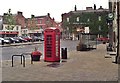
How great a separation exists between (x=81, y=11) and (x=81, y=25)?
6.30m

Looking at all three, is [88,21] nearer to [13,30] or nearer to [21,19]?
[13,30]

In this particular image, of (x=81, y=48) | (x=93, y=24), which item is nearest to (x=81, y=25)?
(x=93, y=24)

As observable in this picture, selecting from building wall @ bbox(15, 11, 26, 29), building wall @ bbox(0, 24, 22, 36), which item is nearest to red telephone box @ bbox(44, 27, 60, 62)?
building wall @ bbox(0, 24, 22, 36)

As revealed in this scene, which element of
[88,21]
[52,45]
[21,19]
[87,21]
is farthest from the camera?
[21,19]

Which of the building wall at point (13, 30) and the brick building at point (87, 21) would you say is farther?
the brick building at point (87, 21)

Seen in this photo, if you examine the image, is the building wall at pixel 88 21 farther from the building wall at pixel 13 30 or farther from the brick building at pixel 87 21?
the building wall at pixel 13 30

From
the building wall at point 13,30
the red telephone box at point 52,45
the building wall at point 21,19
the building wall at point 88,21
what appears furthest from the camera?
the building wall at point 21,19

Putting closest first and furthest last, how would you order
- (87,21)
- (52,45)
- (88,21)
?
(52,45)
(88,21)
(87,21)

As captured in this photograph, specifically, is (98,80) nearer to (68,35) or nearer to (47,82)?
(47,82)

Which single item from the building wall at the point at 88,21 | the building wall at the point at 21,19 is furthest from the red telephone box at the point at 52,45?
the building wall at the point at 21,19

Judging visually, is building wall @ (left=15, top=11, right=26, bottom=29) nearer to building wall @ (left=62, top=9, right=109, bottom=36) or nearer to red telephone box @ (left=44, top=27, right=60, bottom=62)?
building wall @ (left=62, top=9, right=109, bottom=36)

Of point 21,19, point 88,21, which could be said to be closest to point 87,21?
point 88,21

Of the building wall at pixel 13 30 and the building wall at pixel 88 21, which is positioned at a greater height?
the building wall at pixel 88 21

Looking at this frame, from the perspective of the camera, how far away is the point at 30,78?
426 inches
